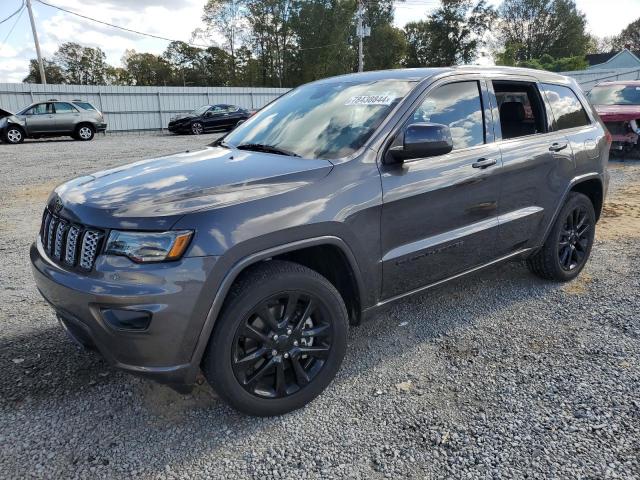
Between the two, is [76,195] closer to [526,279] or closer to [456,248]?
[456,248]

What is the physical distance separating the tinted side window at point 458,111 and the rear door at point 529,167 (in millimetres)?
188

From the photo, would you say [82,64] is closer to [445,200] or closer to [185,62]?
[185,62]

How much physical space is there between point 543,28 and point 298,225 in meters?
73.4

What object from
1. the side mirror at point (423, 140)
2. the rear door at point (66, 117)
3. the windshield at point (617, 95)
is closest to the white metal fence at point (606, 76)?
the windshield at point (617, 95)

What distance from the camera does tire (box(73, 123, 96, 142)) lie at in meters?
18.8

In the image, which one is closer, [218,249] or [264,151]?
[218,249]

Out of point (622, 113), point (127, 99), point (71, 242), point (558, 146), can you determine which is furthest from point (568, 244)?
point (127, 99)

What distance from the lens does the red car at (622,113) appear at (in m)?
10.5

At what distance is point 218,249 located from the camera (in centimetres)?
223

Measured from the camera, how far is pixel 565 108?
418cm

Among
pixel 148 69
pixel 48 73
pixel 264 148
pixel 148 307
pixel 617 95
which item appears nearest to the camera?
pixel 148 307

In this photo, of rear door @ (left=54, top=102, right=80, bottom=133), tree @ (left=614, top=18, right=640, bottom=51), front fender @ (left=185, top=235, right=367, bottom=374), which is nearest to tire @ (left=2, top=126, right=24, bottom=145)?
rear door @ (left=54, top=102, right=80, bottom=133)

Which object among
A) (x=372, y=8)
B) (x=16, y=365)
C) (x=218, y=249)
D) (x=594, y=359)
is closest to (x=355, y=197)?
(x=218, y=249)

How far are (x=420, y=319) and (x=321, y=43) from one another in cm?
4921
